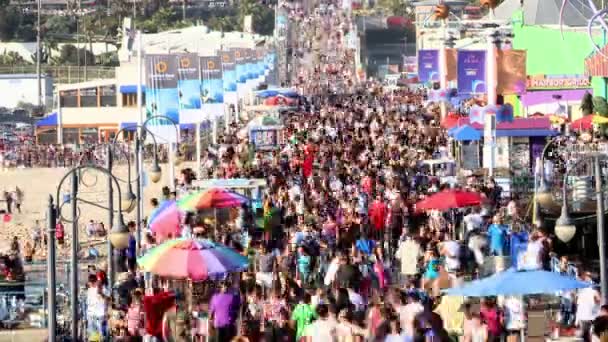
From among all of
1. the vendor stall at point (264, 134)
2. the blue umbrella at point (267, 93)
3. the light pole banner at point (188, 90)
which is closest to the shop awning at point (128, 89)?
the blue umbrella at point (267, 93)

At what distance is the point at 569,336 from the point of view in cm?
1456

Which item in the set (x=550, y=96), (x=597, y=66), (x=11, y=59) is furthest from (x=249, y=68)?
(x=11, y=59)

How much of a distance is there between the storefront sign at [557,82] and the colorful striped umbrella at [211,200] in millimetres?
23900

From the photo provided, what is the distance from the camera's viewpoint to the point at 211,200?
24000 mm

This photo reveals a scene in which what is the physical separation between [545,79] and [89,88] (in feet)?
118

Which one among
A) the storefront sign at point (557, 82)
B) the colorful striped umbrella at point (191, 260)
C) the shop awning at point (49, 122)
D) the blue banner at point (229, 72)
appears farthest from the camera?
the shop awning at point (49, 122)

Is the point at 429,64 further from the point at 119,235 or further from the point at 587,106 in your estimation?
the point at 119,235

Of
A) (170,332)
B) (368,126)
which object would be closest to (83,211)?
(368,126)

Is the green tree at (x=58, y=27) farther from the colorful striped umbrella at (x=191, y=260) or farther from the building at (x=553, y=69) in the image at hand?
the colorful striped umbrella at (x=191, y=260)

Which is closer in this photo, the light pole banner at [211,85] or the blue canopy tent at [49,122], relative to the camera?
the light pole banner at [211,85]

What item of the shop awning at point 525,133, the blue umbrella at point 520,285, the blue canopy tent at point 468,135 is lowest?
the blue umbrella at point 520,285

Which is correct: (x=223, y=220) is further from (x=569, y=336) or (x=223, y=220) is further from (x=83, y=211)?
(x=83, y=211)

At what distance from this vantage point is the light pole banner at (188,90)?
120 feet

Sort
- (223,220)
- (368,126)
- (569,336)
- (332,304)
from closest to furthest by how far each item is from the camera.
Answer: (569,336) → (332,304) → (223,220) → (368,126)
